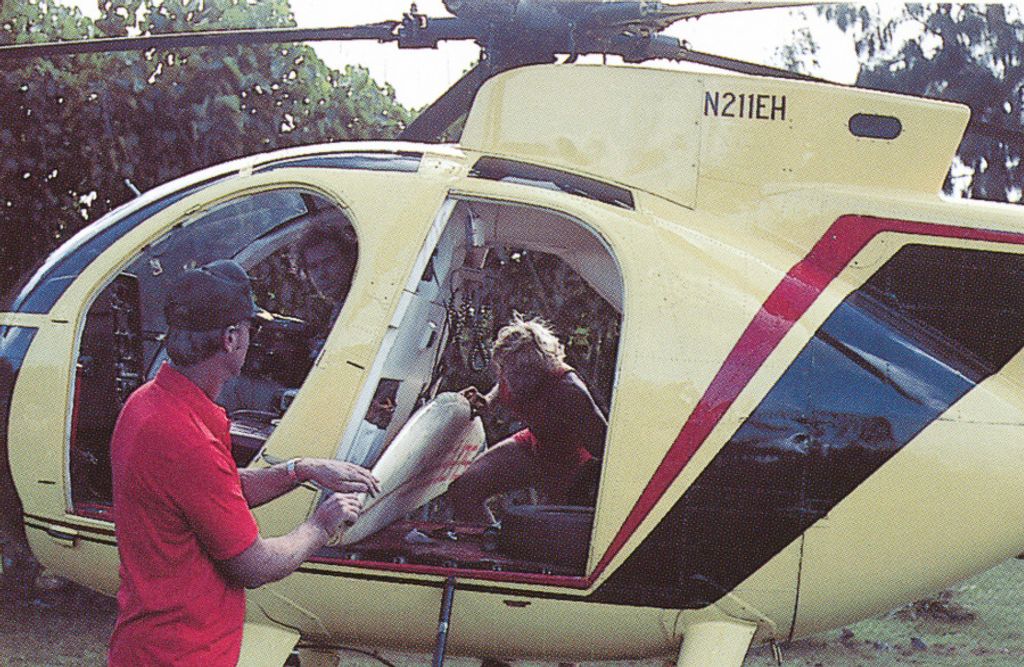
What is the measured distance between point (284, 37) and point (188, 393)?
224 centimetres

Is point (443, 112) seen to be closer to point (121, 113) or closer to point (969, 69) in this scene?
point (121, 113)

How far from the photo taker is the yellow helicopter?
12.0ft

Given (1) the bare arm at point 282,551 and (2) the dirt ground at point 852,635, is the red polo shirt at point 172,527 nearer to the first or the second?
(1) the bare arm at point 282,551

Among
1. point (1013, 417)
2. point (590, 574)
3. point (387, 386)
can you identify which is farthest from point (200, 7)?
point (1013, 417)

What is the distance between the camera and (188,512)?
96.2 inches

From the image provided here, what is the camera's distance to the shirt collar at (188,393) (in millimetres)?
2531

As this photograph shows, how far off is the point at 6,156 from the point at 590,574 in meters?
4.91

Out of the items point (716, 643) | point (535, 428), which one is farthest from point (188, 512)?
point (535, 428)

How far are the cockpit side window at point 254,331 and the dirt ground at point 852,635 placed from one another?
2145mm

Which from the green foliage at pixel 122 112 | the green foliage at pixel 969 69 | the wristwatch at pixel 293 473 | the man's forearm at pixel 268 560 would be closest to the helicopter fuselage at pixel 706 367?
the wristwatch at pixel 293 473

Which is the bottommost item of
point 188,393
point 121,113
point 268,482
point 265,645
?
point 265,645

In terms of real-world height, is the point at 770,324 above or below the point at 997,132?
below

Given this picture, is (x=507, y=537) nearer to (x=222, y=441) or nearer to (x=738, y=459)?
(x=738, y=459)

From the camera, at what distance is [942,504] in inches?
145
